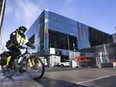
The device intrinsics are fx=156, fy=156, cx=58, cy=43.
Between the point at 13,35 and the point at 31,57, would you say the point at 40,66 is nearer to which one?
the point at 31,57

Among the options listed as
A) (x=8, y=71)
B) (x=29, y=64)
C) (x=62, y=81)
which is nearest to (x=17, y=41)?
(x=29, y=64)

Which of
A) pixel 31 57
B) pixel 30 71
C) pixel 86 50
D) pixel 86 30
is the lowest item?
pixel 30 71

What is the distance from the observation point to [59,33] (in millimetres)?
59656

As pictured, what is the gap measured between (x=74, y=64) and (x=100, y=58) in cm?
668

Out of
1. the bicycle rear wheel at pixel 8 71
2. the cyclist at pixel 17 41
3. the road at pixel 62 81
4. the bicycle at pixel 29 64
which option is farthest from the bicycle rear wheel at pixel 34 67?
the bicycle rear wheel at pixel 8 71

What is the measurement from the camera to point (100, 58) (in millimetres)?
22922

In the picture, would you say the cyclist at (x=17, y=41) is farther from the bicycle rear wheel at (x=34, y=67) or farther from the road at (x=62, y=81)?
the road at (x=62, y=81)

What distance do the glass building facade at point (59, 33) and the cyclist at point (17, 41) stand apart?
44733 mm

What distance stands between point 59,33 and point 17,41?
179 ft

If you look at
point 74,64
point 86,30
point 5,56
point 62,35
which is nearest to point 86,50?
point 62,35

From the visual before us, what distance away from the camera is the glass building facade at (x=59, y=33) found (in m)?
56.1

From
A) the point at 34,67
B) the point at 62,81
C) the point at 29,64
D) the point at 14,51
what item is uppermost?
the point at 14,51

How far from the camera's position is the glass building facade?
184 feet

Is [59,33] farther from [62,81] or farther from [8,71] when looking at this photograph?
[62,81]
